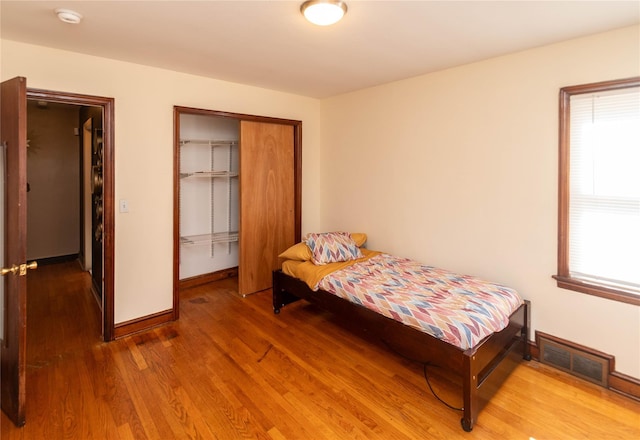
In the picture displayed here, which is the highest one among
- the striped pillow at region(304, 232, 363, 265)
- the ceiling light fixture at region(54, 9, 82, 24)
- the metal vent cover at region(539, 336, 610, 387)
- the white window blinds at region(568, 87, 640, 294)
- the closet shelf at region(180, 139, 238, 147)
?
the ceiling light fixture at region(54, 9, 82, 24)

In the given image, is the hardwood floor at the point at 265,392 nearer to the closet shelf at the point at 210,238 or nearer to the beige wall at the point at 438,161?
the beige wall at the point at 438,161

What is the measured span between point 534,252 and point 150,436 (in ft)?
9.07

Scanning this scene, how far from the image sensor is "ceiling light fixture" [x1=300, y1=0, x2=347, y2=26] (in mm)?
1732

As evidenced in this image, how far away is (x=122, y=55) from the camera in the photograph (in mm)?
2609

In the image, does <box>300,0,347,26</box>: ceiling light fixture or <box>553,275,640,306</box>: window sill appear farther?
<box>553,275,640,306</box>: window sill

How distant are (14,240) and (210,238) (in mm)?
2394

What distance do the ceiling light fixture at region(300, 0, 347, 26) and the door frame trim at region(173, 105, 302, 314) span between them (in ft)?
5.58

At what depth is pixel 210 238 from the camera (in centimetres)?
417

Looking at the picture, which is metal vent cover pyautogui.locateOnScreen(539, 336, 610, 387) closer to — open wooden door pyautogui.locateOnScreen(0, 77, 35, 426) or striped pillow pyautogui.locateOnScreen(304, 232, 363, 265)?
striped pillow pyautogui.locateOnScreen(304, 232, 363, 265)

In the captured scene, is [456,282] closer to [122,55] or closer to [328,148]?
[328,148]

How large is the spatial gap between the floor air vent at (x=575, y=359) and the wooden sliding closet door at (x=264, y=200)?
272cm

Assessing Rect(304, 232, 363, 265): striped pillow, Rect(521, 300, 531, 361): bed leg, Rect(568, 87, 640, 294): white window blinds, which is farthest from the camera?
Rect(304, 232, 363, 265): striped pillow

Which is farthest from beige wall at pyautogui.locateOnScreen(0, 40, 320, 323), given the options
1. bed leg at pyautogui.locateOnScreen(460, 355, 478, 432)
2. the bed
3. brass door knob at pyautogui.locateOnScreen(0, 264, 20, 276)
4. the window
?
the window

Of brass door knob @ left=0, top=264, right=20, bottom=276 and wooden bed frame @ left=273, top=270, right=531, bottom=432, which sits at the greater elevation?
brass door knob @ left=0, top=264, right=20, bottom=276
